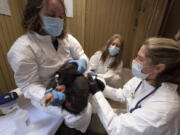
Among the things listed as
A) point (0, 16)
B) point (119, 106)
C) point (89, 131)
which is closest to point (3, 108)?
point (89, 131)

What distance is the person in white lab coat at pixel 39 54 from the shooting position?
2.06 feet

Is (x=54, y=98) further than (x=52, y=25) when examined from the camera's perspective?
No

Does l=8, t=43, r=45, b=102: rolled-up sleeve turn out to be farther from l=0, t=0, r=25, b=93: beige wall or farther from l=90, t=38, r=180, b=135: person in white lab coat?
l=0, t=0, r=25, b=93: beige wall

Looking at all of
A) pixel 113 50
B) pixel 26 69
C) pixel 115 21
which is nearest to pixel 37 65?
pixel 26 69

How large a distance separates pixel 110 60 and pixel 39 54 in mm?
1123

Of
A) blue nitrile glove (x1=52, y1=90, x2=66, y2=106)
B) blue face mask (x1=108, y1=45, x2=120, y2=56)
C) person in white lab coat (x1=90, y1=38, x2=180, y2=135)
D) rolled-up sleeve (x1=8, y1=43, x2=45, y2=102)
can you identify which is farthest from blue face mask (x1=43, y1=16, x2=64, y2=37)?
blue face mask (x1=108, y1=45, x2=120, y2=56)

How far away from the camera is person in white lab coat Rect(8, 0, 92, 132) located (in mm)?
626

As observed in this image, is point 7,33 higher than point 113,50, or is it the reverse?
point 7,33

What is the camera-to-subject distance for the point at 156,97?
0.56m

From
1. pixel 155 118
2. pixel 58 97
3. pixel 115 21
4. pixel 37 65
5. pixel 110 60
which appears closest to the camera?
pixel 155 118

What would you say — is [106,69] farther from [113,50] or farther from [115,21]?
[115,21]

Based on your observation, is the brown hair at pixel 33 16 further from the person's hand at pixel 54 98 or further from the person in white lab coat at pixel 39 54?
the person's hand at pixel 54 98

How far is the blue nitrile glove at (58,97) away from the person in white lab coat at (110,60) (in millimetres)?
997

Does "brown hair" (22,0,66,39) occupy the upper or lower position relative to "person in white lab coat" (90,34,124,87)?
upper
